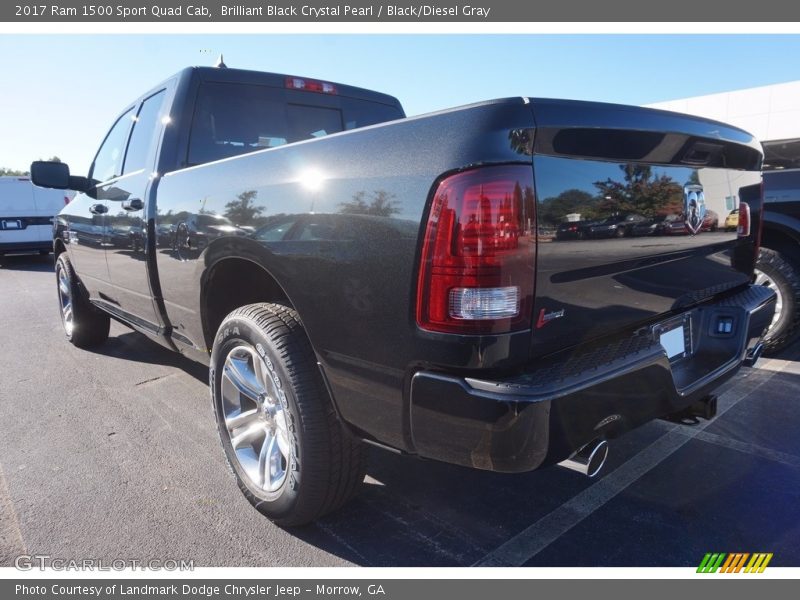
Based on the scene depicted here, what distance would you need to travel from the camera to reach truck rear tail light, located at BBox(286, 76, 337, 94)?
3.51 meters

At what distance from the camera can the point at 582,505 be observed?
7.73 feet

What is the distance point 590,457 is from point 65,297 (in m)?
5.42

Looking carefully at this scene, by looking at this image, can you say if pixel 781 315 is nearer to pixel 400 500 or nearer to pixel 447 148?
pixel 400 500

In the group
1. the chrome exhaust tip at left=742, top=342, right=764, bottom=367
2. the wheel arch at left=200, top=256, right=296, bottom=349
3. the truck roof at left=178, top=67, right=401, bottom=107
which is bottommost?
the chrome exhaust tip at left=742, top=342, right=764, bottom=367

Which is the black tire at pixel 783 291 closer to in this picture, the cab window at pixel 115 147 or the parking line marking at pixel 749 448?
the parking line marking at pixel 749 448

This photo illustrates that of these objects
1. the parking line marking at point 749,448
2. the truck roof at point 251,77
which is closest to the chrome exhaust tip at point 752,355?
the parking line marking at point 749,448

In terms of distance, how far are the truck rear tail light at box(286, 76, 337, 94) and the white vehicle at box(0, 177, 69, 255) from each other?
1083 cm

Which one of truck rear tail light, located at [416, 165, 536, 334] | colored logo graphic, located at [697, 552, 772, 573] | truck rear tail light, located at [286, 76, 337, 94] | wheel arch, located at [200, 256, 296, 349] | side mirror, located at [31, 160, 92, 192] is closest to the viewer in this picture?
truck rear tail light, located at [416, 165, 536, 334]

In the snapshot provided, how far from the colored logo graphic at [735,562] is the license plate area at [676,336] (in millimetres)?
766

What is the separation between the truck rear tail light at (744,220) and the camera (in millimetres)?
2451

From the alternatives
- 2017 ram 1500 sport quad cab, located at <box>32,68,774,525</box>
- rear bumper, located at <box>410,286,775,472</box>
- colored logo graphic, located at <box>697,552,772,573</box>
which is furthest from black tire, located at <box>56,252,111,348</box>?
colored logo graphic, located at <box>697,552,772,573</box>

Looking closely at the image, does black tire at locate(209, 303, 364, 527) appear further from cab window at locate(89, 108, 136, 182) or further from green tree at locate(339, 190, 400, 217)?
cab window at locate(89, 108, 136, 182)

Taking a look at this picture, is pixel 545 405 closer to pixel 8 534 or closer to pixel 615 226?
pixel 615 226

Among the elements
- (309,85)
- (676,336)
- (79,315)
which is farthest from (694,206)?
(79,315)
